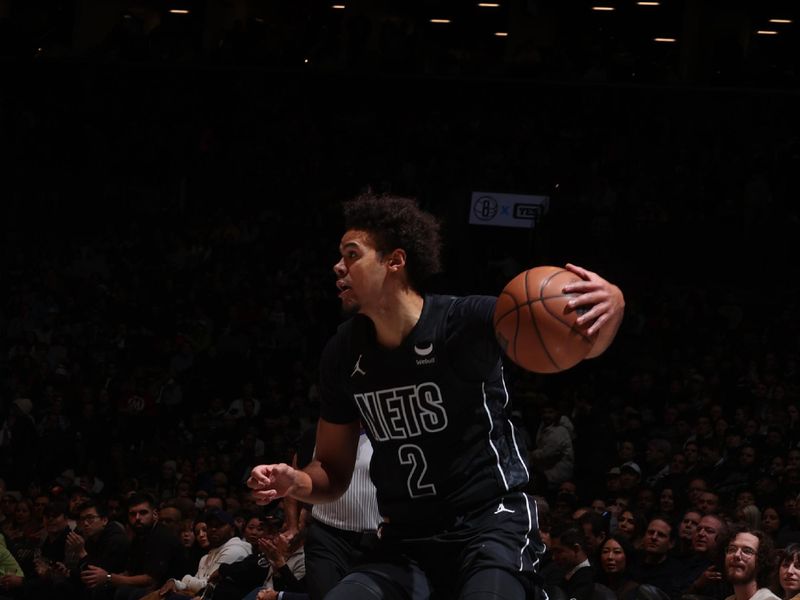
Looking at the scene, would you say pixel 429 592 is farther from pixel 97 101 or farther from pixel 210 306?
pixel 97 101

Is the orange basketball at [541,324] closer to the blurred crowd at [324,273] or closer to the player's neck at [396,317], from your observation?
the player's neck at [396,317]

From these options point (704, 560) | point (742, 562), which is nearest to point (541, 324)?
point (742, 562)

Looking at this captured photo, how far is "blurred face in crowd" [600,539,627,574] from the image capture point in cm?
777

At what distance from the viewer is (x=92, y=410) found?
14.4 m

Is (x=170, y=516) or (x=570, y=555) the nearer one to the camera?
(x=570, y=555)

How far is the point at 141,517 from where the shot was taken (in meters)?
9.85

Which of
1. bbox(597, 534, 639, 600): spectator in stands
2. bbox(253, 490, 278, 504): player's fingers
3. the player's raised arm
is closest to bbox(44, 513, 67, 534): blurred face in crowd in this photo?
bbox(597, 534, 639, 600): spectator in stands

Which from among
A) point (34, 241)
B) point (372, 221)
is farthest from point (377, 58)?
point (372, 221)

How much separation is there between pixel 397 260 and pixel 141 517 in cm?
652

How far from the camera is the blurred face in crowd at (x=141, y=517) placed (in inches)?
384

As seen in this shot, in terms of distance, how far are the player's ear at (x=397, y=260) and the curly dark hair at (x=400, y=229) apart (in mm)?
19

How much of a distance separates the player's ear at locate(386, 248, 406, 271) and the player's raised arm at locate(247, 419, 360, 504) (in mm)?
602

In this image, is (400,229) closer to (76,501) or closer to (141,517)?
(141,517)

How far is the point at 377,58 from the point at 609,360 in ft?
26.4
